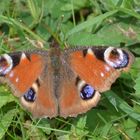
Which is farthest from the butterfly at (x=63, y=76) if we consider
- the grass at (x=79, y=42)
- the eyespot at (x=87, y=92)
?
the grass at (x=79, y=42)

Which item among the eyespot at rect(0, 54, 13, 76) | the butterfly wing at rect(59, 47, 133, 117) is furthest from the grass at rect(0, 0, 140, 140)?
the eyespot at rect(0, 54, 13, 76)

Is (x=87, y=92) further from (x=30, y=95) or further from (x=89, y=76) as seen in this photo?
(x=30, y=95)

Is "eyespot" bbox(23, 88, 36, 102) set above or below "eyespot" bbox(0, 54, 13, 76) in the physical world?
below

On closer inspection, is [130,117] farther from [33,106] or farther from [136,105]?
[33,106]

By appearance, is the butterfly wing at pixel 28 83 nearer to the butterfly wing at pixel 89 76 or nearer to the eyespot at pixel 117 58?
the butterfly wing at pixel 89 76

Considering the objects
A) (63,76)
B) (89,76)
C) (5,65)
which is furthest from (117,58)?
(5,65)

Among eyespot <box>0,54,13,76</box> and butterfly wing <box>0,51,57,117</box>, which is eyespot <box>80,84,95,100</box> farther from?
eyespot <box>0,54,13,76</box>

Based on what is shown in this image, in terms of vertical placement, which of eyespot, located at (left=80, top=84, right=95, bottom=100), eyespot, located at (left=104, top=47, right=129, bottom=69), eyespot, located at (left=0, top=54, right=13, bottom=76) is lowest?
eyespot, located at (left=80, top=84, right=95, bottom=100)
